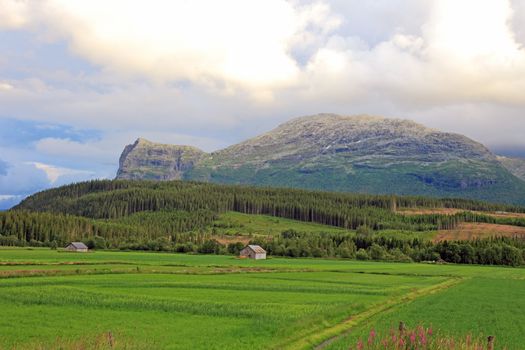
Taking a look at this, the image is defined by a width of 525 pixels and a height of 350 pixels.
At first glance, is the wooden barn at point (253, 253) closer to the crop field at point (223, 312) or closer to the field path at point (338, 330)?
the crop field at point (223, 312)

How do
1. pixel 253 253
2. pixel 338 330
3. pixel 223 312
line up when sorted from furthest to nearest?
pixel 253 253 → pixel 223 312 → pixel 338 330

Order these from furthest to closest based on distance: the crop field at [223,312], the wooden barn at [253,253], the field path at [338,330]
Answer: the wooden barn at [253,253]
the field path at [338,330]
the crop field at [223,312]

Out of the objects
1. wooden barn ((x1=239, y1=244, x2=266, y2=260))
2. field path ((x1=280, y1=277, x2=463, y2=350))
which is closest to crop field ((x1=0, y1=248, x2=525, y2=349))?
field path ((x1=280, y1=277, x2=463, y2=350))

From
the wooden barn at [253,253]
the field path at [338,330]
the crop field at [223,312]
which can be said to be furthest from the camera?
the wooden barn at [253,253]

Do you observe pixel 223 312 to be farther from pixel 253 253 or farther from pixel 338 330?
pixel 253 253

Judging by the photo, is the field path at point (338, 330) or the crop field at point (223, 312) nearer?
the crop field at point (223, 312)

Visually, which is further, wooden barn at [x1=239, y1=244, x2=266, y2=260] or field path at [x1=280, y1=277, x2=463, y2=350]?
wooden barn at [x1=239, y1=244, x2=266, y2=260]

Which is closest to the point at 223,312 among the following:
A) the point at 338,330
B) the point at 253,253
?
the point at 338,330

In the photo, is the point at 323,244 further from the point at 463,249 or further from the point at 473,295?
the point at 473,295

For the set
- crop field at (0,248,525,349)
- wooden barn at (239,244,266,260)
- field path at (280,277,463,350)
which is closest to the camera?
crop field at (0,248,525,349)

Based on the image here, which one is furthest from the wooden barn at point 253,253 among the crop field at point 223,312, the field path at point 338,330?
the field path at point 338,330

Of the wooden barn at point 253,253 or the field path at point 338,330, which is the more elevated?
the field path at point 338,330

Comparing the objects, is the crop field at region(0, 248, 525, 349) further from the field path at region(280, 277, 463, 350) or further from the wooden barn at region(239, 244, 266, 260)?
the wooden barn at region(239, 244, 266, 260)

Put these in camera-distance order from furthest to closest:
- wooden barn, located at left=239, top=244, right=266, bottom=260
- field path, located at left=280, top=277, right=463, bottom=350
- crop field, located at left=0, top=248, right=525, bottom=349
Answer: wooden barn, located at left=239, top=244, right=266, bottom=260 → field path, located at left=280, top=277, right=463, bottom=350 → crop field, located at left=0, top=248, right=525, bottom=349
